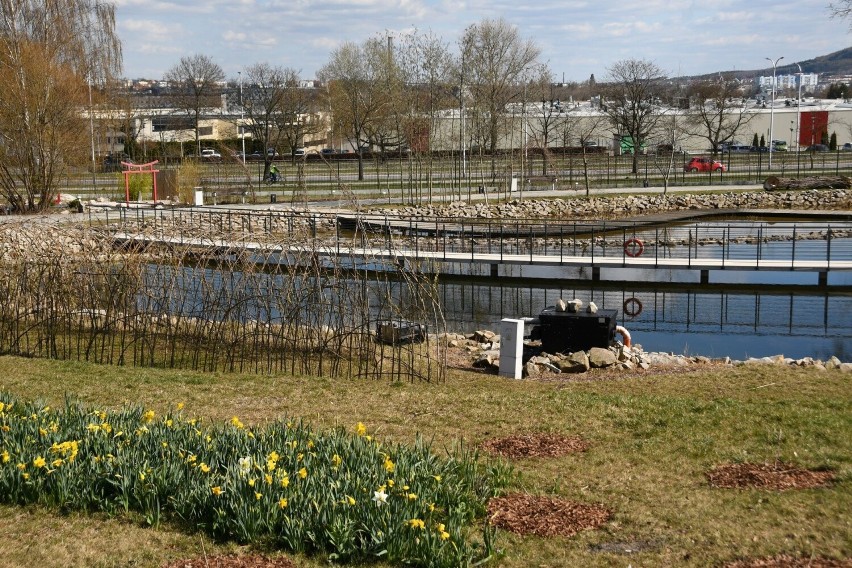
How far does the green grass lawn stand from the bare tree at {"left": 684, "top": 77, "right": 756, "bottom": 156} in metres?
57.7

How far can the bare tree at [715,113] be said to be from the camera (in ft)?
228

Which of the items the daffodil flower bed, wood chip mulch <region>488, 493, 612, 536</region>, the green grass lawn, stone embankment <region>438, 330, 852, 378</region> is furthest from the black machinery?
wood chip mulch <region>488, 493, 612, 536</region>

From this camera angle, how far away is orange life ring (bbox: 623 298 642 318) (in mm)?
25181

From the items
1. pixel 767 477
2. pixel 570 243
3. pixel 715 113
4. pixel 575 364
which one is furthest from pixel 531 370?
pixel 715 113

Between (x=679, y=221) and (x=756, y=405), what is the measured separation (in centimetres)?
3344

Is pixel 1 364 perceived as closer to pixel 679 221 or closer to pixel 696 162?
pixel 679 221

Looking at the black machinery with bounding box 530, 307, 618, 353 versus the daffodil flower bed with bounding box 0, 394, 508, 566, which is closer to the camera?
the daffodil flower bed with bounding box 0, 394, 508, 566

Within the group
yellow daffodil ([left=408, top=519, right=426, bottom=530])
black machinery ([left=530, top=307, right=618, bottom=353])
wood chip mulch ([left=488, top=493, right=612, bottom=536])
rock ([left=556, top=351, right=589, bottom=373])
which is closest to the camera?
yellow daffodil ([left=408, top=519, right=426, bottom=530])

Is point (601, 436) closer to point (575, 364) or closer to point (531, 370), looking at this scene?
point (531, 370)

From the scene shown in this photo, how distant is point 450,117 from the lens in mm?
55250

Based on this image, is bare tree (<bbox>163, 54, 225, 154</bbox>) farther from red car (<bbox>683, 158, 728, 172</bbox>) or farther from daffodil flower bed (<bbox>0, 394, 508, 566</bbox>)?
daffodil flower bed (<bbox>0, 394, 508, 566</bbox>)

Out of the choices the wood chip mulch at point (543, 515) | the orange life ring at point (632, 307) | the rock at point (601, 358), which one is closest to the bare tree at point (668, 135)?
the orange life ring at point (632, 307)

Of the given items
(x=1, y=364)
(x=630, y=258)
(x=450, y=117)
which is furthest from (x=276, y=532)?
(x=450, y=117)

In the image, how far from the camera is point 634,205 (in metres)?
49.5
